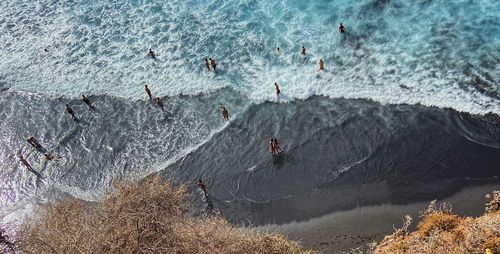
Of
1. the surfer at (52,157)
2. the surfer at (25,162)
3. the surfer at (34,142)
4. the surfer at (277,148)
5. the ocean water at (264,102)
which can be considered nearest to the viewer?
the ocean water at (264,102)

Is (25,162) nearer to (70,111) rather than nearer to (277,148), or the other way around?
(70,111)

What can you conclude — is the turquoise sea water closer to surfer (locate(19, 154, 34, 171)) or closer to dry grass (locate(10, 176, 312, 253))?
surfer (locate(19, 154, 34, 171))

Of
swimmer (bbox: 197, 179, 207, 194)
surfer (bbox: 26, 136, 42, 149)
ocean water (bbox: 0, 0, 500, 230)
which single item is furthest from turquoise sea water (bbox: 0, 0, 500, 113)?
swimmer (bbox: 197, 179, 207, 194)

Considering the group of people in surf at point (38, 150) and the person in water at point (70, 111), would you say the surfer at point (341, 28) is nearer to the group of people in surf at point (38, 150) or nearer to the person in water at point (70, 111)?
the person in water at point (70, 111)

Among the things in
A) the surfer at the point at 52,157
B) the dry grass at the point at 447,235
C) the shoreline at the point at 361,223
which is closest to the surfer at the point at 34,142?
the surfer at the point at 52,157

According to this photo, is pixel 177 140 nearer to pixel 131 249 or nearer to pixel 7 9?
pixel 131 249

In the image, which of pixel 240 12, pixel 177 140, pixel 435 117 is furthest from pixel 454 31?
pixel 177 140
